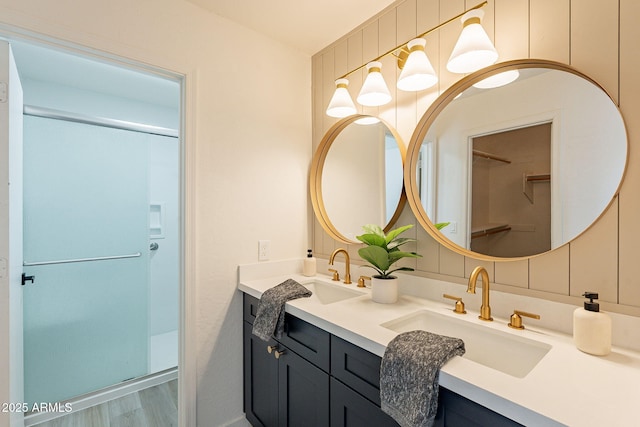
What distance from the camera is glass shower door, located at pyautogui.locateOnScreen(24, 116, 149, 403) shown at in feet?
6.37

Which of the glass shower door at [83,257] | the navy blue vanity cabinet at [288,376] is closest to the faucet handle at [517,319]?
the navy blue vanity cabinet at [288,376]

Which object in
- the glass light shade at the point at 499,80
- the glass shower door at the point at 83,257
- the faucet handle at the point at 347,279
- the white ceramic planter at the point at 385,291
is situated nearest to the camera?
the glass light shade at the point at 499,80

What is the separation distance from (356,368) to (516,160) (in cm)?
93

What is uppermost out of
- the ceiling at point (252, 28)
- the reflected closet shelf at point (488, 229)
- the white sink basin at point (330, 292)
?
the ceiling at point (252, 28)

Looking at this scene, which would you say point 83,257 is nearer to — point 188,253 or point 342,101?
point 188,253

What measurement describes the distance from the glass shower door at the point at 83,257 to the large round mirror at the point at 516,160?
6.89 feet

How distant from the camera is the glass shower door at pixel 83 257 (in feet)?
6.37

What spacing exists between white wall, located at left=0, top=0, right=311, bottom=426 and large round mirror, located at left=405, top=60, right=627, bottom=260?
0.82 metres

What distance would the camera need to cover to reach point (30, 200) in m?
1.93

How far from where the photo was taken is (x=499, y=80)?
114cm

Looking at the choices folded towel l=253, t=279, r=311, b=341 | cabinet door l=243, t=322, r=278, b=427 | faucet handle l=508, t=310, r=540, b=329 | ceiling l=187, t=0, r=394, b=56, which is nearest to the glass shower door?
cabinet door l=243, t=322, r=278, b=427

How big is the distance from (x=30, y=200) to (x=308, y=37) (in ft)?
6.68

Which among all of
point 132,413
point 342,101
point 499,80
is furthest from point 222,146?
point 132,413

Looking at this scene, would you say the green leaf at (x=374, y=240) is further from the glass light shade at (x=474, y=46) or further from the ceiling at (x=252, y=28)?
the ceiling at (x=252, y=28)
